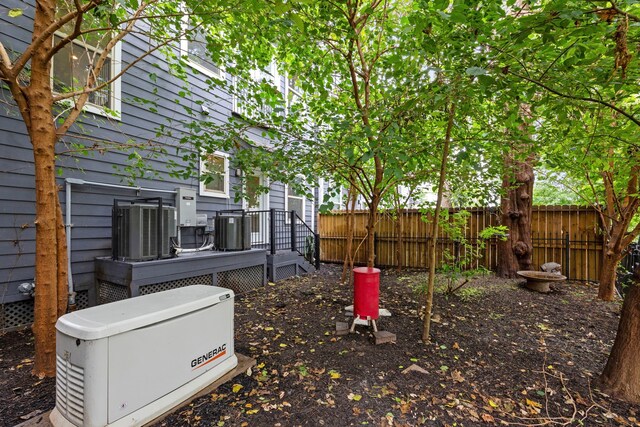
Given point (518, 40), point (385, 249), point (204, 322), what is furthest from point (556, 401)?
point (385, 249)

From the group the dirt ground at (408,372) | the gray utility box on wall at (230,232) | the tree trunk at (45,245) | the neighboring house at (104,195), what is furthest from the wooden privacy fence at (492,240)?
the tree trunk at (45,245)

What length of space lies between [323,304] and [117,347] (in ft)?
10.4

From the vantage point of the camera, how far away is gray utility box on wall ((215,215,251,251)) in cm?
535

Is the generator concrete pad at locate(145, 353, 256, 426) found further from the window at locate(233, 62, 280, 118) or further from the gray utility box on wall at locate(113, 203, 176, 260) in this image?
the window at locate(233, 62, 280, 118)

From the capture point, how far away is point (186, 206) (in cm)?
554

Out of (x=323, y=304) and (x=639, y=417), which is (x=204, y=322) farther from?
(x=639, y=417)

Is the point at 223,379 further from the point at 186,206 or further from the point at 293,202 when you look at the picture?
the point at 293,202

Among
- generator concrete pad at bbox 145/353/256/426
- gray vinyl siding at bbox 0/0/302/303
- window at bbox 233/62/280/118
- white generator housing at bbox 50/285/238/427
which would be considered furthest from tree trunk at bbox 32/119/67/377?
window at bbox 233/62/280/118

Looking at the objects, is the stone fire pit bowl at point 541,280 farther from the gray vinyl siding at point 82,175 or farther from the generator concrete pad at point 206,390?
A: the gray vinyl siding at point 82,175

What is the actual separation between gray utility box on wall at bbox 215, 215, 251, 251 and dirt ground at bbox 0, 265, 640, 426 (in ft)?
4.75

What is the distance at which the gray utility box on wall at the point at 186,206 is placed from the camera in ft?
17.9

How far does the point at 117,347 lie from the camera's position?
5.33 ft

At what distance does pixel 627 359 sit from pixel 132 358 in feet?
11.9

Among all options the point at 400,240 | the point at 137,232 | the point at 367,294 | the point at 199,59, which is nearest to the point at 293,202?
the point at 400,240
